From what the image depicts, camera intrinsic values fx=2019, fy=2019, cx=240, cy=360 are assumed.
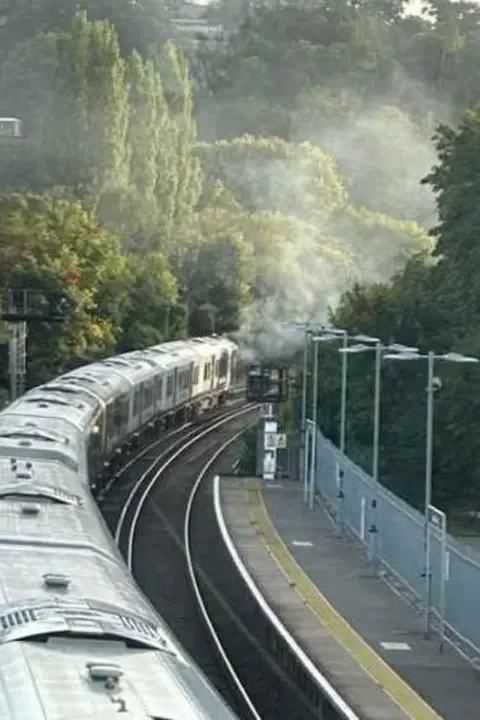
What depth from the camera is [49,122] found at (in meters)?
77.0

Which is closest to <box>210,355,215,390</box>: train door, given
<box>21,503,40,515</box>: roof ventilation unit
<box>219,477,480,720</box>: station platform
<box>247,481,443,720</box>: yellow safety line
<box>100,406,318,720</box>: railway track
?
<box>100,406,318,720</box>: railway track

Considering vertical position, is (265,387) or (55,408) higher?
(55,408)

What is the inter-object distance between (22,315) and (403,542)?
2453cm

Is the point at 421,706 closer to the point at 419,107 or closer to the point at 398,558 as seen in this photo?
the point at 398,558

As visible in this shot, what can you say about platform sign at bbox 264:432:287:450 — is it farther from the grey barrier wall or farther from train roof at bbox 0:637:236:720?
train roof at bbox 0:637:236:720

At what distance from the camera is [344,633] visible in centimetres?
2488

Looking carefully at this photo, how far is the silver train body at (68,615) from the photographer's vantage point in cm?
1284

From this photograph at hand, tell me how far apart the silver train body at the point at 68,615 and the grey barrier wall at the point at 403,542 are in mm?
4509

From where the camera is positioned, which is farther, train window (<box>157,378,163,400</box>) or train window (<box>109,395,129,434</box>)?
train window (<box>157,378,163,400</box>)

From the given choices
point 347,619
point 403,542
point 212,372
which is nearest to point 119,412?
point 403,542

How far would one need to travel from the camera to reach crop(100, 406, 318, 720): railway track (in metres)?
23.6

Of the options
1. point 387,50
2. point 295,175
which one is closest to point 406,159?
point 295,175

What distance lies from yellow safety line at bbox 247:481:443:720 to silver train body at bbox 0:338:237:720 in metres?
3.37

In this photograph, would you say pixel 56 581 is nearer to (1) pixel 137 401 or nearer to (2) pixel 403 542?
(2) pixel 403 542
